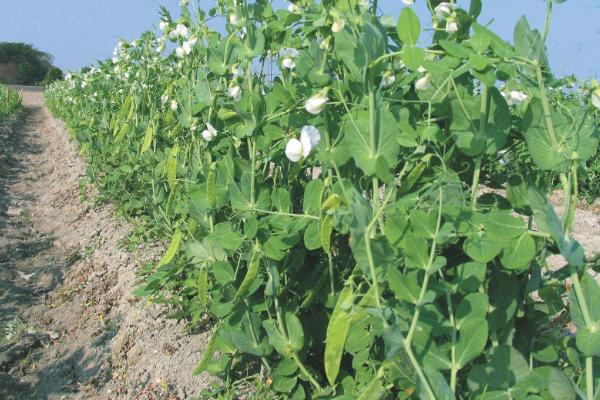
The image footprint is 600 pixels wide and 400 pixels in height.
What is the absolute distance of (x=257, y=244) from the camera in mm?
1546

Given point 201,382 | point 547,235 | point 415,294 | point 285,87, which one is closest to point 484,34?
point 547,235

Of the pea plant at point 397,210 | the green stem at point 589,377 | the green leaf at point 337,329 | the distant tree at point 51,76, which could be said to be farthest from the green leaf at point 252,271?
the distant tree at point 51,76

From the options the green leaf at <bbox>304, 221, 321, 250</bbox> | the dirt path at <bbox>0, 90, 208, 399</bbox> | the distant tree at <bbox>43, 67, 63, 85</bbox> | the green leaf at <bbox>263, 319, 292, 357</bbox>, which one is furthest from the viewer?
the distant tree at <bbox>43, 67, 63, 85</bbox>

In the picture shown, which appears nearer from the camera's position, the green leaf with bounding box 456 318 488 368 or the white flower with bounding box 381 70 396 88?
the green leaf with bounding box 456 318 488 368

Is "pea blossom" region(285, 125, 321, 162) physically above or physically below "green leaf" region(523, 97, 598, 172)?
below

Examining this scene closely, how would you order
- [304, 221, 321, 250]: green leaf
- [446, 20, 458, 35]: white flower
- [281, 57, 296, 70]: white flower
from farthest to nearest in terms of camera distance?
[281, 57, 296, 70]: white flower, [304, 221, 321, 250]: green leaf, [446, 20, 458, 35]: white flower

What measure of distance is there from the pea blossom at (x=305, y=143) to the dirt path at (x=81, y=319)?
3.95 ft

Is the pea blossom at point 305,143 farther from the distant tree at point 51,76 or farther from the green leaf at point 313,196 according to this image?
the distant tree at point 51,76

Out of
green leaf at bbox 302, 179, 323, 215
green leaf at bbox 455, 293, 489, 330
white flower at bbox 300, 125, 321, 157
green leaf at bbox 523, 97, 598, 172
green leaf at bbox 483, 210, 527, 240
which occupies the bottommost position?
green leaf at bbox 455, 293, 489, 330

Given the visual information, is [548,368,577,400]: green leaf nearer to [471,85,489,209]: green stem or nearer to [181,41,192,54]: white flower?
[471,85,489,209]: green stem

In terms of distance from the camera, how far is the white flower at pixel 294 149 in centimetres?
122

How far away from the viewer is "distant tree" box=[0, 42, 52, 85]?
176 feet

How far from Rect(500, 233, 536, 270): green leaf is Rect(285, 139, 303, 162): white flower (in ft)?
1.52

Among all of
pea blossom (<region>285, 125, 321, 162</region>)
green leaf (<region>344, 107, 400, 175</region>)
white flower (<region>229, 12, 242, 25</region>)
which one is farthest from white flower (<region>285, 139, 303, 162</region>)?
white flower (<region>229, 12, 242, 25</region>)
